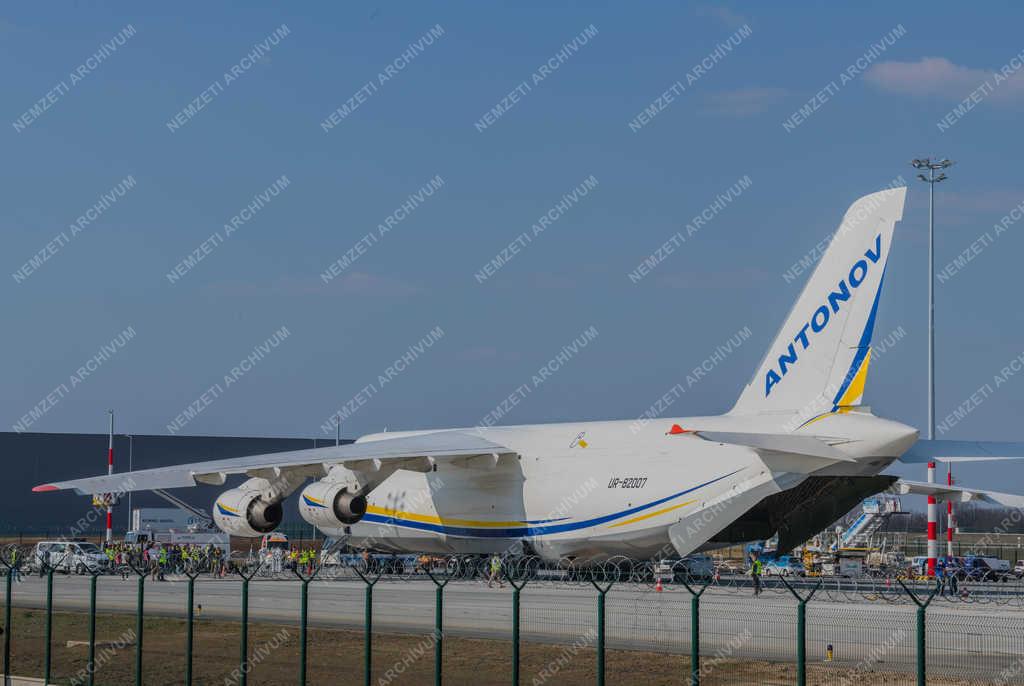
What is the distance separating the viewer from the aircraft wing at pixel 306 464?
28812 millimetres

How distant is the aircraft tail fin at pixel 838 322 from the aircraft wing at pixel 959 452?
1.61 m

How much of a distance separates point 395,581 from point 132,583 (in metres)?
6.29

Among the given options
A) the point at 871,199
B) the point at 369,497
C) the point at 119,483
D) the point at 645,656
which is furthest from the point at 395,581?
the point at 645,656

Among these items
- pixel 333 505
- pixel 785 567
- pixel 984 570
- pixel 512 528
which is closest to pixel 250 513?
pixel 333 505

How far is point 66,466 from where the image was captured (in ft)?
195

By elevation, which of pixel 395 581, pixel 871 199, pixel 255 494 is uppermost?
pixel 871 199

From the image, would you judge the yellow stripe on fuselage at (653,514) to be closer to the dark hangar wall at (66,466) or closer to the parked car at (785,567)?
the parked car at (785,567)

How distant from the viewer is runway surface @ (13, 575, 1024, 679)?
15031 millimetres

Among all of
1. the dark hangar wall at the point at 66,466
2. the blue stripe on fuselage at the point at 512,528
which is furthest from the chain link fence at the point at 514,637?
the dark hangar wall at the point at 66,466

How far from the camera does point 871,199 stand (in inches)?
963

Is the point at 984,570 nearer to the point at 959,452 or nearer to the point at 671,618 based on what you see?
the point at 959,452

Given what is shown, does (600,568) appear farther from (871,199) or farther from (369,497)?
(871,199)

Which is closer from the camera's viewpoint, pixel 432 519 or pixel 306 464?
pixel 306 464

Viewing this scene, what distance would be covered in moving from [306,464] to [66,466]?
110 ft
